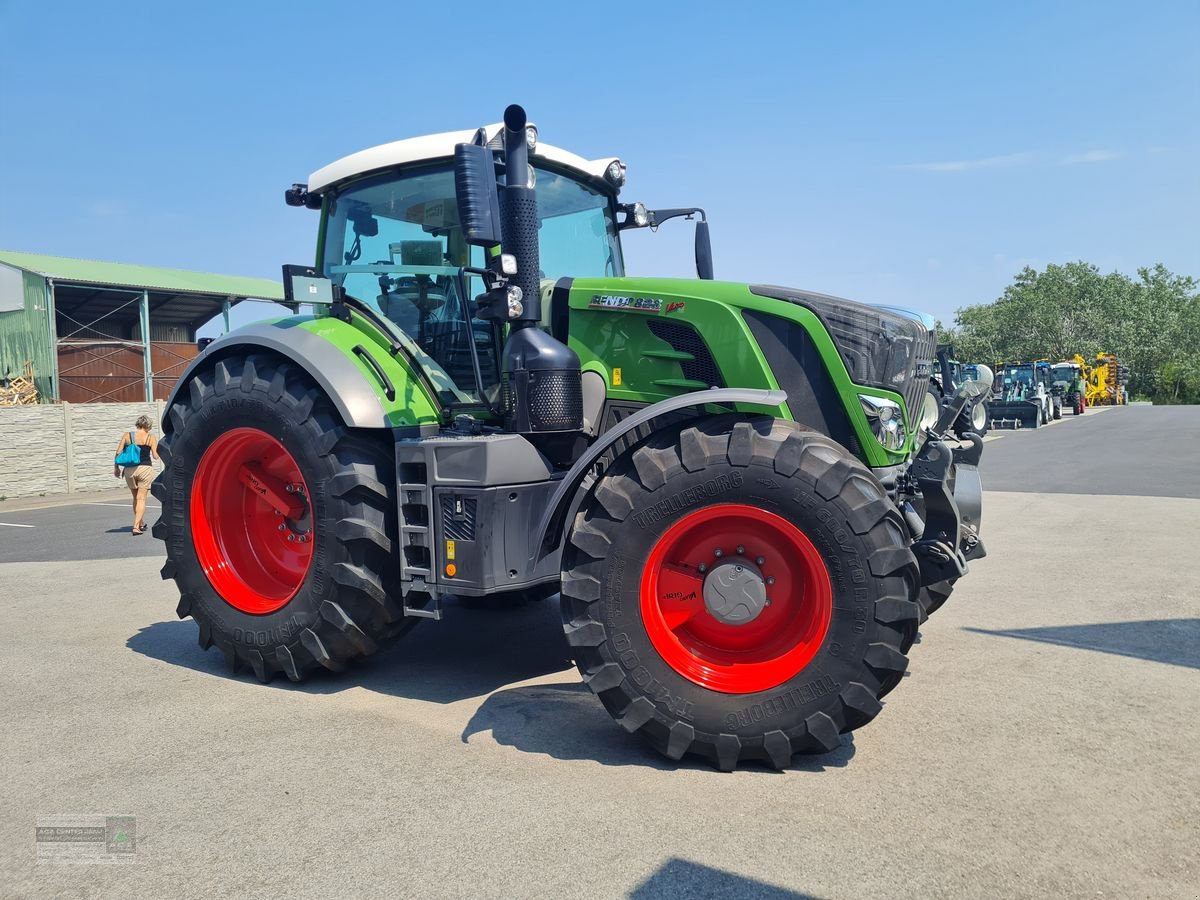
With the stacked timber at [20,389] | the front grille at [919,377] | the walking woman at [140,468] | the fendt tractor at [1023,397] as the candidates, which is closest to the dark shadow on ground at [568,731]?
the front grille at [919,377]

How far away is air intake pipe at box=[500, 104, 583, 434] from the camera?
402cm

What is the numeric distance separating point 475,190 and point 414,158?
1169 mm

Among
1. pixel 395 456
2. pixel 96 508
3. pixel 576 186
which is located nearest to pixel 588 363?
pixel 395 456

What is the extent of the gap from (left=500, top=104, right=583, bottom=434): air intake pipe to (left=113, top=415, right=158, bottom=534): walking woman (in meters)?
8.48

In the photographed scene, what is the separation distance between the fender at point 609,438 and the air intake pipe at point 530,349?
1.32 ft

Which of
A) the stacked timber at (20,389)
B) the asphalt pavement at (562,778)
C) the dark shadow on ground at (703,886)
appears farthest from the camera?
the stacked timber at (20,389)

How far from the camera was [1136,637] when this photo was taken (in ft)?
17.1

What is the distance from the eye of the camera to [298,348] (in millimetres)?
4516

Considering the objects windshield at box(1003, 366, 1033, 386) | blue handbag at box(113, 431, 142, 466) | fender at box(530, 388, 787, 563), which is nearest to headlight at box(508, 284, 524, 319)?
fender at box(530, 388, 787, 563)

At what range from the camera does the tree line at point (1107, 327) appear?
66.1 m

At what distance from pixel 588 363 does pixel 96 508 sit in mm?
12889

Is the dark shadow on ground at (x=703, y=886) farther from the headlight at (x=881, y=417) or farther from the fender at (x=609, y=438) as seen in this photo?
the headlight at (x=881, y=417)

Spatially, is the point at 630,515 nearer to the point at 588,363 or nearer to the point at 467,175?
the point at 588,363

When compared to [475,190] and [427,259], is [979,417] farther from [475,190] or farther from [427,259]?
[475,190]
